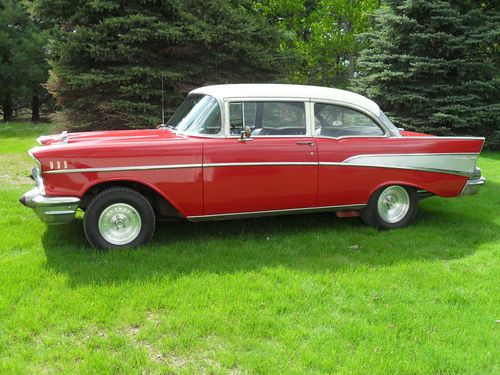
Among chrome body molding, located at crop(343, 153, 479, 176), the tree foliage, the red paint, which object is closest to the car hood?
the red paint

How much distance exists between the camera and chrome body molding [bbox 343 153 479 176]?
5.81 metres

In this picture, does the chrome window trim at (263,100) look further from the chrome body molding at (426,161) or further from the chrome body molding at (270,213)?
the chrome body molding at (270,213)

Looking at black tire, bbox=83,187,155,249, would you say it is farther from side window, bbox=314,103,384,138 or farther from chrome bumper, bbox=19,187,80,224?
side window, bbox=314,103,384,138

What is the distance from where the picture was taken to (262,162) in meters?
5.31

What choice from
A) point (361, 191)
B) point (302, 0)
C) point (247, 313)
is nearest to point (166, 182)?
point (247, 313)

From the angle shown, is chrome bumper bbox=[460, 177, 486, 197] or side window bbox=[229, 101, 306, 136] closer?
side window bbox=[229, 101, 306, 136]

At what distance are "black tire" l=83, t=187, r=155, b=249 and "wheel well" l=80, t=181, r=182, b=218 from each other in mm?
110

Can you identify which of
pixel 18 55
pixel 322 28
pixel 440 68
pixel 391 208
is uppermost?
pixel 322 28

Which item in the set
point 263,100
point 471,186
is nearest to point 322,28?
point 471,186

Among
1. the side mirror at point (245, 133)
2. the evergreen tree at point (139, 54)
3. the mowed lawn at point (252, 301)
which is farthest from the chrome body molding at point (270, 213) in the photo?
the evergreen tree at point (139, 54)

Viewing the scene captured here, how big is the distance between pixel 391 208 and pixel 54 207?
13.3ft

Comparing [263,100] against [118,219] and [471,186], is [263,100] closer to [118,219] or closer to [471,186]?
[118,219]

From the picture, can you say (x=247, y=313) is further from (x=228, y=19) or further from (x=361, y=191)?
(x=228, y=19)

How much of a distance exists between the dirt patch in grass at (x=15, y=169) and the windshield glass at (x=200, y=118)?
4198 millimetres
